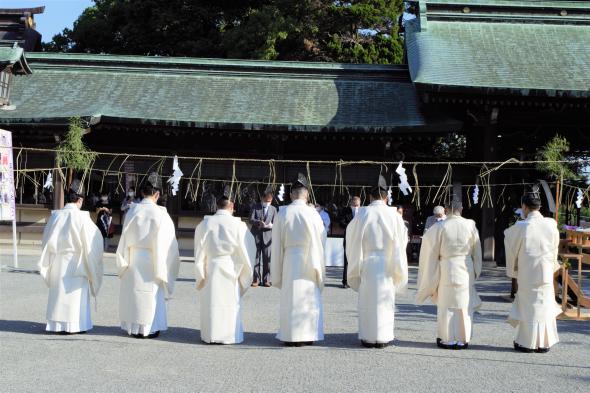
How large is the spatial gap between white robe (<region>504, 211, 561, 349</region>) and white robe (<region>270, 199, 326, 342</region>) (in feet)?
6.85

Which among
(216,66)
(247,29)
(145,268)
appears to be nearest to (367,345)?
(145,268)

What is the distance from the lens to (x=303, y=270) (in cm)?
708

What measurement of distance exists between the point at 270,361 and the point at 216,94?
11.9 metres

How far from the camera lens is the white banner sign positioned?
12.4 m

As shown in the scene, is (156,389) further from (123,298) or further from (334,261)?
(334,261)

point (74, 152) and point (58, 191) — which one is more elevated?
point (74, 152)

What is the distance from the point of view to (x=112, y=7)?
1130 inches

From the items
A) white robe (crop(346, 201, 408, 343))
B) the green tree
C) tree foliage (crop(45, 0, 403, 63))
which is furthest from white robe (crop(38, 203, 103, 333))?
tree foliage (crop(45, 0, 403, 63))

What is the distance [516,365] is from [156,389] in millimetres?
3349

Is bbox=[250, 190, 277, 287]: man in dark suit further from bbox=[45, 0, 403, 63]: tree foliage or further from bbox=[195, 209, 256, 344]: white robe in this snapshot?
bbox=[45, 0, 403, 63]: tree foliage

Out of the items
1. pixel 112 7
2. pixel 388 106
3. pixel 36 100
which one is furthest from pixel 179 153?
pixel 112 7

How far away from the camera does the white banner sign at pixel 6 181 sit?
12414 millimetres

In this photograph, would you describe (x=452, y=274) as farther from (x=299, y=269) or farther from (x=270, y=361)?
(x=270, y=361)

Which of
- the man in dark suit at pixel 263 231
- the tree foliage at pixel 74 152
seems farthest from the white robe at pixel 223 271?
the tree foliage at pixel 74 152
